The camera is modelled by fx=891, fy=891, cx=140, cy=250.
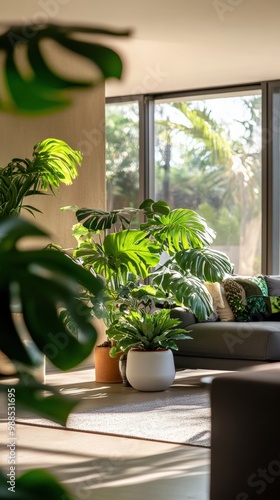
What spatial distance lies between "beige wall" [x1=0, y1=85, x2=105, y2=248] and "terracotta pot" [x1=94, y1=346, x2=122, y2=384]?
1.29m

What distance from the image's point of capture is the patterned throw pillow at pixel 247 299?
7.35m

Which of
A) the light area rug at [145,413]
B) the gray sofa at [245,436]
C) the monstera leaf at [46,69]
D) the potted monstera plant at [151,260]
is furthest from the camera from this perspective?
the potted monstera plant at [151,260]

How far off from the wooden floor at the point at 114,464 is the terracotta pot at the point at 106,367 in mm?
1676

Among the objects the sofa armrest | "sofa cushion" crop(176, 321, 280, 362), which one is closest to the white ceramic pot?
"sofa cushion" crop(176, 321, 280, 362)

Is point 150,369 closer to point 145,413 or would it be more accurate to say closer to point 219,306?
point 145,413

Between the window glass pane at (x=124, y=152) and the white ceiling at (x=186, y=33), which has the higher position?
the white ceiling at (x=186, y=33)

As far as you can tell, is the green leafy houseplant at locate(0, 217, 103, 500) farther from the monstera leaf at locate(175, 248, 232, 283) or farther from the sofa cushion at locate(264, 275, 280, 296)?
the sofa cushion at locate(264, 275, 280, 296)

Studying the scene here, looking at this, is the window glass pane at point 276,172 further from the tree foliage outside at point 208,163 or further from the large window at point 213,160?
the tree foliage outside at point 208,163

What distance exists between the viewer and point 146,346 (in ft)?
20.3

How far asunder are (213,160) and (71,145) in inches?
83.3

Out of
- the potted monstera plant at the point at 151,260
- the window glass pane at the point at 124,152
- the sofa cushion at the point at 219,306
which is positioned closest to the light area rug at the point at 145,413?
the potted monstera plant at the point at 151,260

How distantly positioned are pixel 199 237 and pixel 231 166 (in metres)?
2.98

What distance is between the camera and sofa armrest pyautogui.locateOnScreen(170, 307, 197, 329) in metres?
7.11

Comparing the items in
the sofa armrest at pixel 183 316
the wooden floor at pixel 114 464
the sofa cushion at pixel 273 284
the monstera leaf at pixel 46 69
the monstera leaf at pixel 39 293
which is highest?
the monstera leaf at pixel 46 69
